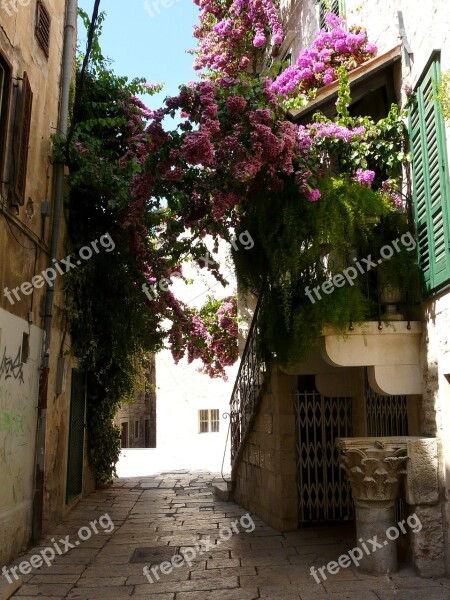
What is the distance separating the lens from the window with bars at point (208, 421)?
2338 centimetres

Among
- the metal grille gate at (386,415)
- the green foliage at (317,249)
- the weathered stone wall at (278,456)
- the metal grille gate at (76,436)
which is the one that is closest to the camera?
the green foliage at (317,249)

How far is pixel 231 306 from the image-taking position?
1555cm

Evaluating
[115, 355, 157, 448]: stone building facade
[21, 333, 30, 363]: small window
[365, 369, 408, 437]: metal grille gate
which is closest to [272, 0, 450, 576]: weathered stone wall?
[365, 369, 408, 437]: metal grille gate

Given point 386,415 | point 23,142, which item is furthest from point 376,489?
point 23,142

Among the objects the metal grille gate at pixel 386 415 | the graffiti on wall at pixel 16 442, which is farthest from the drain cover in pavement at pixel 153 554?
the metal grille gate at pixel 386 415

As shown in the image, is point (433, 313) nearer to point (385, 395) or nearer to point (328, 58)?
point (385, 395)

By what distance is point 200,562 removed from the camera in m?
6.34

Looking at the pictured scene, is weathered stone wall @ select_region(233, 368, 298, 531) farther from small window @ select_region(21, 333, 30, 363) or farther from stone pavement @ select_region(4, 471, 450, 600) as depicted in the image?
small window @ select_region(21, 333, 30, 363)

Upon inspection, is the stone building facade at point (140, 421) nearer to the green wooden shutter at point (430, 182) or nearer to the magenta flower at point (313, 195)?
the magenta flower at point (313, 195)

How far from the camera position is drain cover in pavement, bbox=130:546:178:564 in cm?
648

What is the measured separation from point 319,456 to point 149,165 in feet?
15.2

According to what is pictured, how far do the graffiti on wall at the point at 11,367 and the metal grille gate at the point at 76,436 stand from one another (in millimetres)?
2789

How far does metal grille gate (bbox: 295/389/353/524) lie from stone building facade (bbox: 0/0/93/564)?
11.0 feet

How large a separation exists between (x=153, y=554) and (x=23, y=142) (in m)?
4.92
